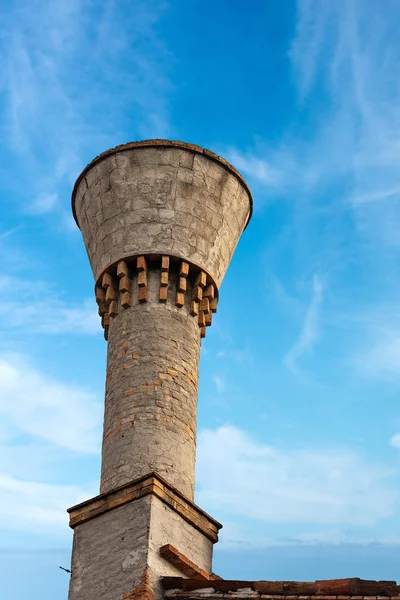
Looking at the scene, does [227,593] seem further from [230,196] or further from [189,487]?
[230,196]

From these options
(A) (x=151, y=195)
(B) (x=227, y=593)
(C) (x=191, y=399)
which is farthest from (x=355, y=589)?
(A) (x=151, y=195)

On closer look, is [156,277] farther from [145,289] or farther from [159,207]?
[159,207]

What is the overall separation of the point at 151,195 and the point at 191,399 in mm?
3328

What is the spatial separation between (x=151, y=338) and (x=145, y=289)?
875 millimetres

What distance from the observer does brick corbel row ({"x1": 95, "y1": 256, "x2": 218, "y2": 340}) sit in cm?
1564

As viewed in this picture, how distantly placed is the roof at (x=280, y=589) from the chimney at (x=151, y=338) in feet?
1.10

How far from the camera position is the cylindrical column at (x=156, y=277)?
46.7ft

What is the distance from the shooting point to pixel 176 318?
51.0 feet

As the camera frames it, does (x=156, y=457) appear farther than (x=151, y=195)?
No

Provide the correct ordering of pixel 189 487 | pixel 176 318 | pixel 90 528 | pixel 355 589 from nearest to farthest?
pixel 355 589 < pixel 90 528 < pixel 189 487 < pixel 176 318

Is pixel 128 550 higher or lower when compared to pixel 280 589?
higher

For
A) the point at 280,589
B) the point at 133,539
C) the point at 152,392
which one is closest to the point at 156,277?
the point at 152,392

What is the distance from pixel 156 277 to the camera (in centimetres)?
1580

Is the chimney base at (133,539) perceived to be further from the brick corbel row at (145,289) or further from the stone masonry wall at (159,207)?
the stone masonry wall at (159,207)
